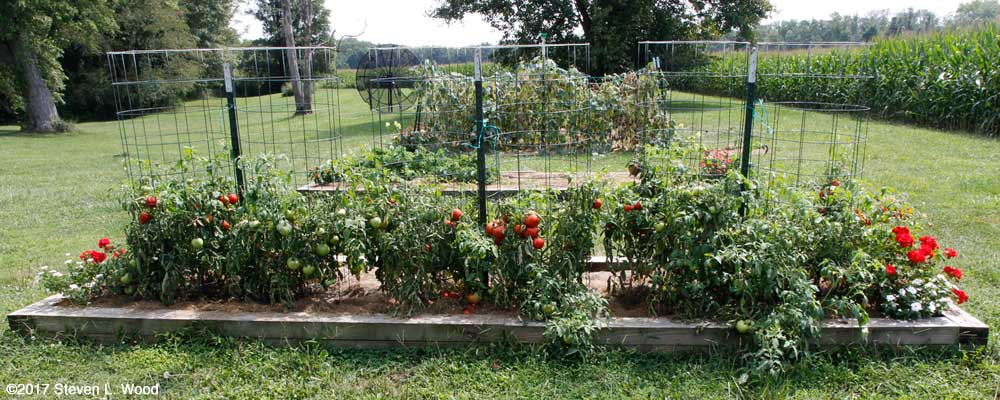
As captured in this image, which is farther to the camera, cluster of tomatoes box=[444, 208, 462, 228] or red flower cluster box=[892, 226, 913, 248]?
cluster of tomatoes box=[444, 208, 462, 228]

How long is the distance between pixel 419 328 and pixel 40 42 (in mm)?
19461

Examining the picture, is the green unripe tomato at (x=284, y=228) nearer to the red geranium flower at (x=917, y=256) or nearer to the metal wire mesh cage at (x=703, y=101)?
the metal wire mesh cage at (x=703, y=101)

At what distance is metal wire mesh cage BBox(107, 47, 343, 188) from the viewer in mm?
4000

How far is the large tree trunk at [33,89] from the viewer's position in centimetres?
1773

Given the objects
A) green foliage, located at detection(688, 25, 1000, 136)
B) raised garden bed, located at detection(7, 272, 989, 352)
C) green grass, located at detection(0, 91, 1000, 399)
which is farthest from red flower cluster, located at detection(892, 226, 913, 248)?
green foliage, located at detection(688, 25, 1000, 136)

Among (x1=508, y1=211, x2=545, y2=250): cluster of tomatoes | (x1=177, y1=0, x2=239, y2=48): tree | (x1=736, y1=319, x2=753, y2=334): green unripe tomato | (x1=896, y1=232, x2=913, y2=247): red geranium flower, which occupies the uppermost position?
(x1=177, y1=0, x2=239, y2=48): tree

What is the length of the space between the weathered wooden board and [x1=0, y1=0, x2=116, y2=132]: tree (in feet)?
52.7

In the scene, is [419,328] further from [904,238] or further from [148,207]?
[904,238]

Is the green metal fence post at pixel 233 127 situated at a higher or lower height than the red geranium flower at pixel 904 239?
higher

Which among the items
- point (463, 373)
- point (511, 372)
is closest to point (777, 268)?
point (511, 372)

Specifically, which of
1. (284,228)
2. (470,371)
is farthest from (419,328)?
(284,228)

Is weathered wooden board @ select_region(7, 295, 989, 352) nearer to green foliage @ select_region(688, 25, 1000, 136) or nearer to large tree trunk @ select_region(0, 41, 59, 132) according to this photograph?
green foliage @ select_region(688, 25, 1000, 136)

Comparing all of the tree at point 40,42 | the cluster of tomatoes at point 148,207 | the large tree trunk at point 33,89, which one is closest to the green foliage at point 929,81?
the cluster of tomatoes at point 148,207

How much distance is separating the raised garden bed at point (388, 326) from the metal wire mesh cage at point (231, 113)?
2.84ft
